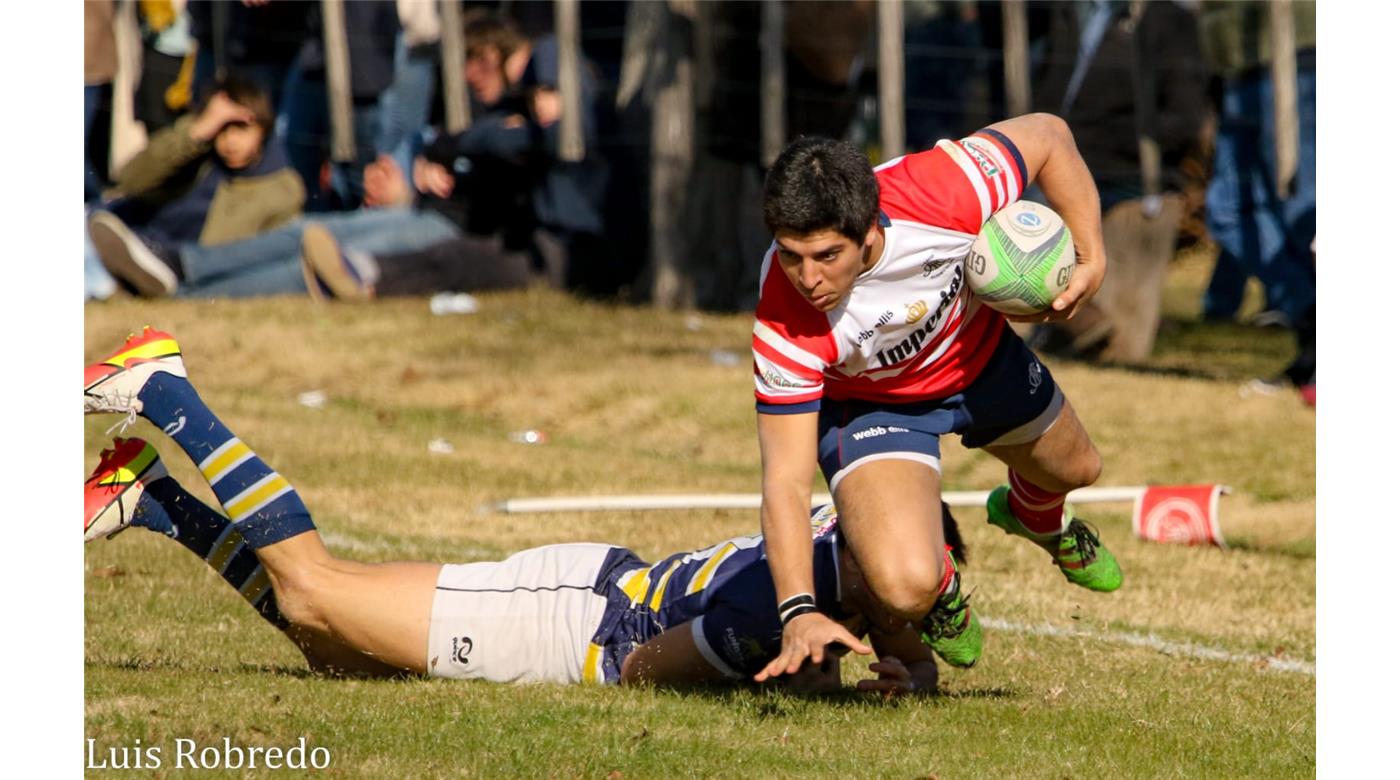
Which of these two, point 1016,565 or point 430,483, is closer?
point 1016,565

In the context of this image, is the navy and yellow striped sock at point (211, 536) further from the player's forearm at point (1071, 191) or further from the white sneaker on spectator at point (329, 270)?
the white sneaker on spectator at point (329, 270)

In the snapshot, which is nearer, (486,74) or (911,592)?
(911,592)

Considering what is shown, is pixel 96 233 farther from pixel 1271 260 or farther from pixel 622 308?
pixel 1271 260

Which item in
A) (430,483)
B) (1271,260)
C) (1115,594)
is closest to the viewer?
(1115,594)

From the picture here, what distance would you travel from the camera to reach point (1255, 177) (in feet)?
55.6

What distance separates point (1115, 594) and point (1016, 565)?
2.27 feet

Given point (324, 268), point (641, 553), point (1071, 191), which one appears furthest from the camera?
point (324, 268)

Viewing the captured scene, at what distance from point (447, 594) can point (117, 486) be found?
48.3 inches

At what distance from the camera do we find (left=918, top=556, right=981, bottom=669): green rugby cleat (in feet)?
21.5

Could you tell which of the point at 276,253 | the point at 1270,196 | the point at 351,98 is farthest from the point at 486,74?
the point at 1270,196

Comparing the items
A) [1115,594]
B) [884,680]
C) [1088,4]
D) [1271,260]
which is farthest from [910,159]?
[1088,4]

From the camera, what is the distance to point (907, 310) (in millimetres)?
6570

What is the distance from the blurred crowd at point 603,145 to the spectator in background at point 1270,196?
0.10 feet

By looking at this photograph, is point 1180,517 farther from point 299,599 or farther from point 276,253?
point 276,253
